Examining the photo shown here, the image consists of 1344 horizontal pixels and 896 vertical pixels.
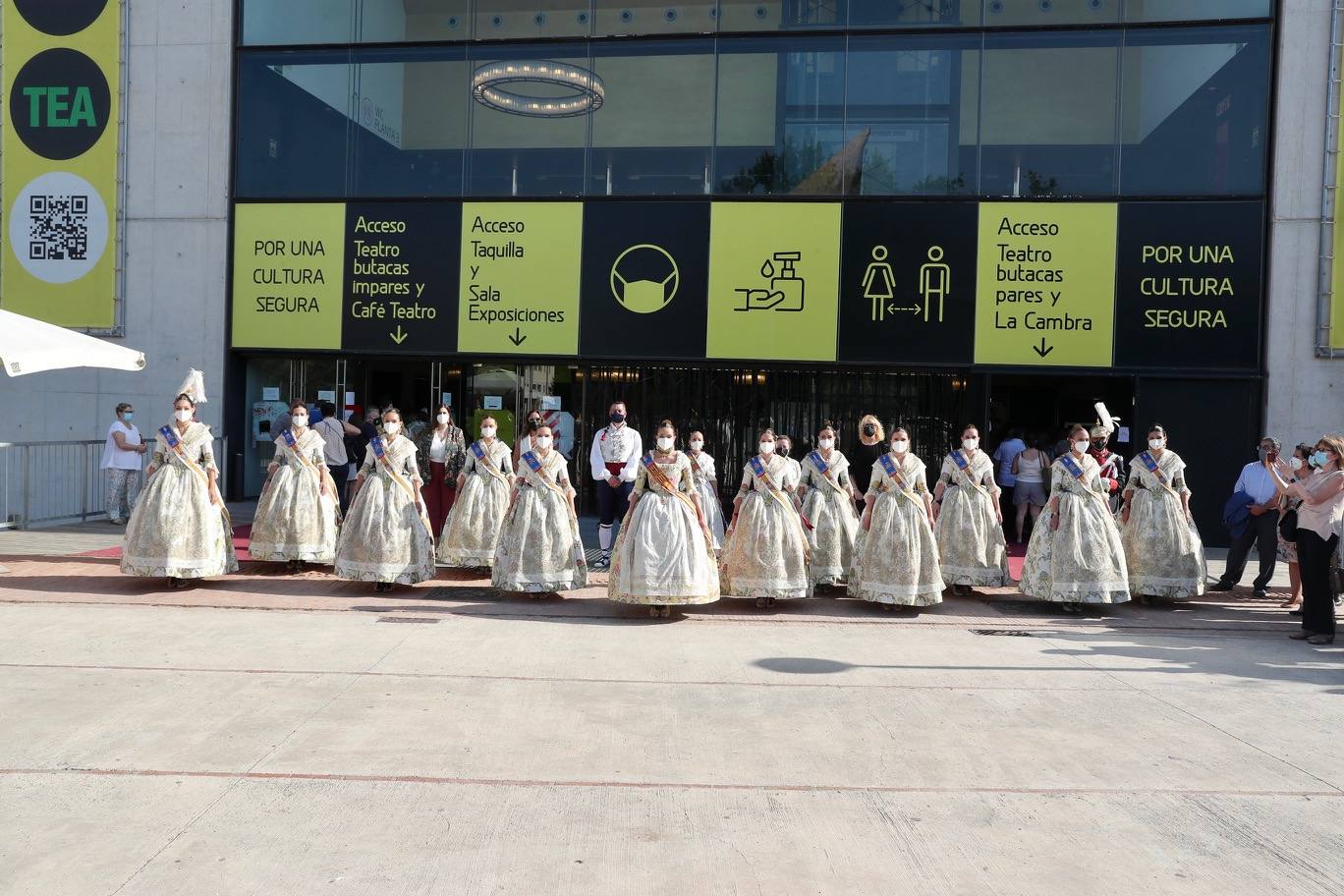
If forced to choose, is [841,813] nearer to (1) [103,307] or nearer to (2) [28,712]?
(2) [28,712]

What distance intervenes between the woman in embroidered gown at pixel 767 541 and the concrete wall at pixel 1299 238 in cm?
921

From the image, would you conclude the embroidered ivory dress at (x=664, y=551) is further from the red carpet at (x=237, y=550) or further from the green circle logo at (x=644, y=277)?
the green circle logo at (x=644, y=277)

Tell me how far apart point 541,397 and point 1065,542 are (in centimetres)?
938

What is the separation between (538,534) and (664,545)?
135cm

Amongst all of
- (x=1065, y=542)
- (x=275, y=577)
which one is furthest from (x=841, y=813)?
(x=275, y=577)

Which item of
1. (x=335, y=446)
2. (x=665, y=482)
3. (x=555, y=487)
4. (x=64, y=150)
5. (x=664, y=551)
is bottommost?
(x=664, y=551)

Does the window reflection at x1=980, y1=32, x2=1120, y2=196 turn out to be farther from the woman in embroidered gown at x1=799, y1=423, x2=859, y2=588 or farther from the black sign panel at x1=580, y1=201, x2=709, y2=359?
the woman in embroidered gown at x1=799, y1=423, x2=859, y2=588

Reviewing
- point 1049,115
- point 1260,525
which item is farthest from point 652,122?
point 1260,525

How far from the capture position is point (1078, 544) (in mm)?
9773

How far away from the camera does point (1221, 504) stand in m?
15.0

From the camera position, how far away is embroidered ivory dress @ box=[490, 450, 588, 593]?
972 centimetres

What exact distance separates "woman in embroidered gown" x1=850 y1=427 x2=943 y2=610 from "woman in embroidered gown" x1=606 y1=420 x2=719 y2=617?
5.03 ft

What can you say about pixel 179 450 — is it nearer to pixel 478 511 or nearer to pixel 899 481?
pixel 478 511

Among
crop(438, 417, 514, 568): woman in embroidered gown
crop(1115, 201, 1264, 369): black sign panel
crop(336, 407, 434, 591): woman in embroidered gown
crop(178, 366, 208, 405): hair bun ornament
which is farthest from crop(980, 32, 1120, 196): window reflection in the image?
crop(178, 366, 208, 405): hair bun ornament
